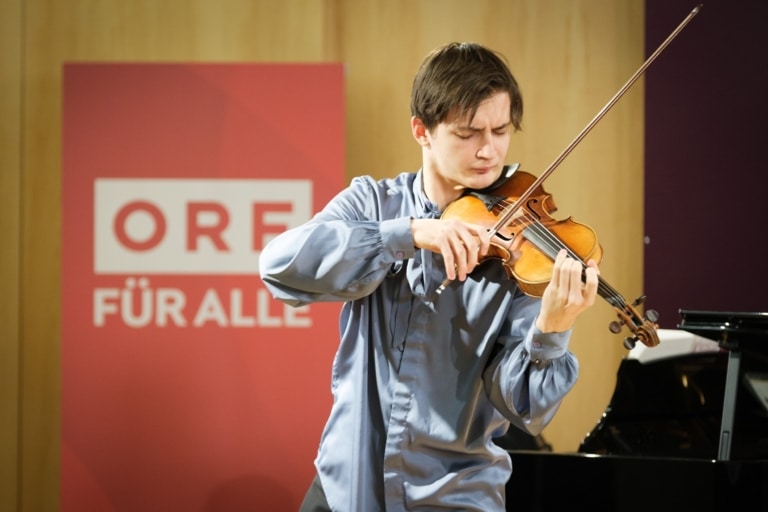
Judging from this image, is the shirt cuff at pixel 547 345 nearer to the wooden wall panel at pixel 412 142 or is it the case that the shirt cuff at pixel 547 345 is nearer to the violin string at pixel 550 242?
the violin string at pixel 550 242

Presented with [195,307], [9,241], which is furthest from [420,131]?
[9,241]

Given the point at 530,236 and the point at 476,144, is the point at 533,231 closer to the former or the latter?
the point at 530,236

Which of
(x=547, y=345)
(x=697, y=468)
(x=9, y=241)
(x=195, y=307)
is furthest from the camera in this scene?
(x=9, y=241)

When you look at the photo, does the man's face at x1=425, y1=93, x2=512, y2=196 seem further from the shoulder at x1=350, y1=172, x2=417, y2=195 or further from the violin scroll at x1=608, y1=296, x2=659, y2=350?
the violin scroll at x1=608, y1=296, x2=659, y2=350

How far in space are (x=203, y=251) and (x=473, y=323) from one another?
207cm

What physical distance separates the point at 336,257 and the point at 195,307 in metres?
2.09

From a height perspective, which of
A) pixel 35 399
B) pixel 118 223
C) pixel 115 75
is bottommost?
pixel 35 399

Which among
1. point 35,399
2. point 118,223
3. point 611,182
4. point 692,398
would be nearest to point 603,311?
point 611,182

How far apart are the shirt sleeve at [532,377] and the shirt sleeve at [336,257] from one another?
24cm

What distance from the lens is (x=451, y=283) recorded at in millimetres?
1696

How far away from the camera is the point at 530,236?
1.73 metres

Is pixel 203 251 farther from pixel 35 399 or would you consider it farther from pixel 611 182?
pixel 611 182

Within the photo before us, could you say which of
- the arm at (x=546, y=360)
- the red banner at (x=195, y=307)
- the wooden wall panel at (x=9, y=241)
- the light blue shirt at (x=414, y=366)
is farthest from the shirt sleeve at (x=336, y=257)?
the wooden wall panel at (x=9, y=241)

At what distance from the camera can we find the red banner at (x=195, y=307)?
11.8 ft
